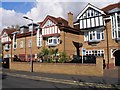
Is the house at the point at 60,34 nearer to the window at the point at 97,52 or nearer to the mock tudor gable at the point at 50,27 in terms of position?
the mock tudor gable at the point at 50,27

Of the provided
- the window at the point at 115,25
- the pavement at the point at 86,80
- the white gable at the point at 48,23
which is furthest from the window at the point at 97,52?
the pavement at the point at 86,80

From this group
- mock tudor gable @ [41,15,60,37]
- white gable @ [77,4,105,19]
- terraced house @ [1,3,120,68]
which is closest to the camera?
terraced house @ [1,3,120,68]

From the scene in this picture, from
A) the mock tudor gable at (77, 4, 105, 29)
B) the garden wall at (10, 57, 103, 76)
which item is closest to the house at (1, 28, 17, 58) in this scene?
the garden wall at (10, 57, 103, 76)

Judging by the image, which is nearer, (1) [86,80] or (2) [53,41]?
(1) [86,80]

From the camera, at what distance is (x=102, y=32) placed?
33.1 m

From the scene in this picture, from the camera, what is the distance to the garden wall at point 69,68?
23500 millimetres

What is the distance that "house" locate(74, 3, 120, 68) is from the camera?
102 feet

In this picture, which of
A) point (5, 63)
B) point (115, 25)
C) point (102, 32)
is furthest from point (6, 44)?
point (115, 25)

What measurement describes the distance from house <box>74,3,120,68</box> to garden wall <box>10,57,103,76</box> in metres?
4.91

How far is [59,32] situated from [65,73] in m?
12.4

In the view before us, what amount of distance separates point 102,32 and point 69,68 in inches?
Result: 382

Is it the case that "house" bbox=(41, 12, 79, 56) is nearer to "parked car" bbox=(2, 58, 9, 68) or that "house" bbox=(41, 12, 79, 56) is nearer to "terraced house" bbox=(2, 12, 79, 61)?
Result: "terraced house" bbox=(2, 12, 79, 61)

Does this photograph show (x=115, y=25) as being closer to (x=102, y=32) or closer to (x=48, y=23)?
(x=102, y=32)

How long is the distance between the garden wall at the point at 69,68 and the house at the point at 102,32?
16.1 feet
